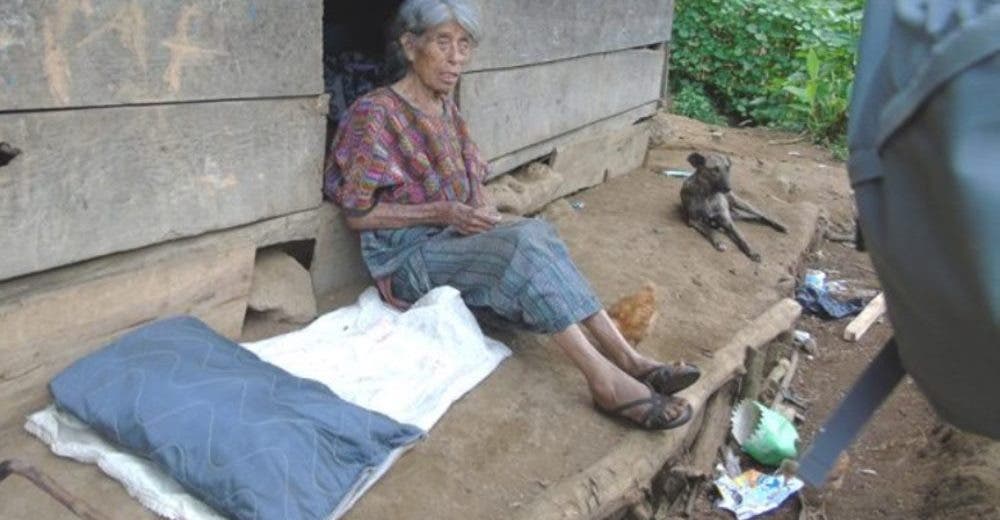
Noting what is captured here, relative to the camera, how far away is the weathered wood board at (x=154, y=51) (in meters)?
2.46

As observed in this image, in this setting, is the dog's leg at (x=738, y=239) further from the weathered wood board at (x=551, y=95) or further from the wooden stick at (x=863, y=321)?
the weathered wood board at (x=551, y=95)

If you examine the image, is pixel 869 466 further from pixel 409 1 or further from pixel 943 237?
pixel 943 237

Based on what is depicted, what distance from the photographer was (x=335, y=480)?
2414 mm

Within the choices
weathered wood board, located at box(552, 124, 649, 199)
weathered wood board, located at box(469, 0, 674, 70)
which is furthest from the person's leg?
weathered wood board, located at box(552, 124, 649, 199)

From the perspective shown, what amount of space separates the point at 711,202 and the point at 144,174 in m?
3.59

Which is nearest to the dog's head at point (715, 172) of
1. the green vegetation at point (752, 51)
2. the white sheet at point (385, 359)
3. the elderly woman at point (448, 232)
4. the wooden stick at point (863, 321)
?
the wooden stick at point (863, 321)

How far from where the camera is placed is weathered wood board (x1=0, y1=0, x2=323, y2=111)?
2.46 m

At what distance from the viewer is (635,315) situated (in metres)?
3.74

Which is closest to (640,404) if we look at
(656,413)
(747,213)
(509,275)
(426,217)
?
(656,413)

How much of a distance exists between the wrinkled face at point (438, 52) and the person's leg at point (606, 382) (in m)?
1.09

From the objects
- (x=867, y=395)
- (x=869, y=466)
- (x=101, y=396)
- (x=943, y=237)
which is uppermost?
(x=943, y=237)

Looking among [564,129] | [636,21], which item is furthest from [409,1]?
[636,21]

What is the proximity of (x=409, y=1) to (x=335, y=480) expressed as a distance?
6.13 feet

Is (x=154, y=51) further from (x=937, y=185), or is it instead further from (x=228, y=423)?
(x=937, y=185)
